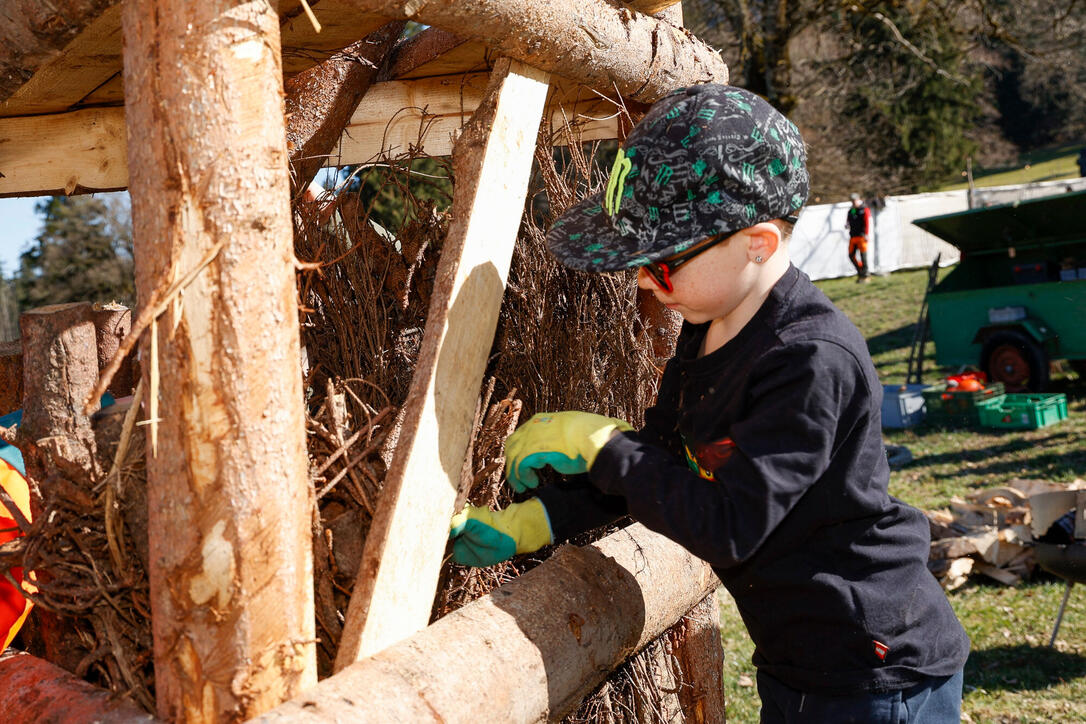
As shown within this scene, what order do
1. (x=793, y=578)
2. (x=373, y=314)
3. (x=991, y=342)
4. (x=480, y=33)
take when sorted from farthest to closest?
(x=991, y=342), (x=373, y=314), (x=480, y=33), (x=793, y=578)

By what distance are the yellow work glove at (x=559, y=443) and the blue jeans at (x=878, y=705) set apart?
0.63 meters

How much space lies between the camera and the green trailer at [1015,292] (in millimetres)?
9188

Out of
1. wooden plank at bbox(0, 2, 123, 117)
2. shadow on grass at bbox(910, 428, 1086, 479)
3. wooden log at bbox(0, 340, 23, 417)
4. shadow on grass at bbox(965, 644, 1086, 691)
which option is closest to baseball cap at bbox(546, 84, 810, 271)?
wooden plank at bbox(0, 2, 123, 117)

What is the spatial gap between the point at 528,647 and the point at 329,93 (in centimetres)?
184

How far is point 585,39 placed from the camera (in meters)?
2.16

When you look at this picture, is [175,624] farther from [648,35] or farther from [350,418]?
[648,35]

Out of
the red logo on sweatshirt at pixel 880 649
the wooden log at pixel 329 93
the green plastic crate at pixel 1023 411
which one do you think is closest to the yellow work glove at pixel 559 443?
the red logo on sweatshirt at pixel 880 649

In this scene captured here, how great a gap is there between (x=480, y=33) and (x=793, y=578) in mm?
1260

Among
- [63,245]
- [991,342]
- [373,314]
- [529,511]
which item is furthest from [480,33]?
[63,245]

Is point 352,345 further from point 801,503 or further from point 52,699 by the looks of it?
point 801,503

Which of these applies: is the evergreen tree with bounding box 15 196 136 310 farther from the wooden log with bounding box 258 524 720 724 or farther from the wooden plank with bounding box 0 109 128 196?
the wooden log with bounding box 258 524 720 724

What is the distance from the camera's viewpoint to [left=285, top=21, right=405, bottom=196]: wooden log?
270 centimetres

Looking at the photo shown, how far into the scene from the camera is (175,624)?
1.41 metres

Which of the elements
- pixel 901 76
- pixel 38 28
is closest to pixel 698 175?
pixel 38 28
